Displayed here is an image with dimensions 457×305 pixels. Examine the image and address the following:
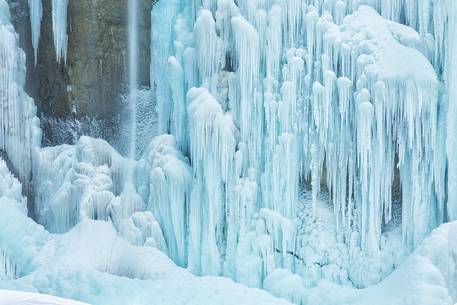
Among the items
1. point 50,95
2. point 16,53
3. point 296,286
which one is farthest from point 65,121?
point 296,286

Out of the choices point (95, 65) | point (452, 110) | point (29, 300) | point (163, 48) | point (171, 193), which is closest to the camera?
point (29, 300)

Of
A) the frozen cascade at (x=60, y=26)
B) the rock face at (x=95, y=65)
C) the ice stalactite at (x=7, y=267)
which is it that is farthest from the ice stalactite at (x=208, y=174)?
the ice stalactite at (x=7, y=267)

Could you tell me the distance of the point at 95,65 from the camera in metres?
6.75

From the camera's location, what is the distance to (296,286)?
6078 mm

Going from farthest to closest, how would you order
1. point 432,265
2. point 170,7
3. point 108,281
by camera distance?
point 170,7 < point 108,281 < point 432,265

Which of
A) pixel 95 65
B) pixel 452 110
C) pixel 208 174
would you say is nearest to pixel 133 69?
pixel 95 65

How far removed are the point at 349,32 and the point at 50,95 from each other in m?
2.84

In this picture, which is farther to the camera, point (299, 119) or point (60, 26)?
point (60, 26)

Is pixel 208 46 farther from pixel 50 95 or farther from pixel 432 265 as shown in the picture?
pixel 432 265

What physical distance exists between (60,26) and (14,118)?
0.95m

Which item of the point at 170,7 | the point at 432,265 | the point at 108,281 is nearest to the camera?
the point at 432,265

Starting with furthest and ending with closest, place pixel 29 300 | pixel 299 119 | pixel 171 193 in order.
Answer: pixel 171 193 → pixel 299 119 → pixel 29 300

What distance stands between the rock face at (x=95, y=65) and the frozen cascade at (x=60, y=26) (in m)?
0.05

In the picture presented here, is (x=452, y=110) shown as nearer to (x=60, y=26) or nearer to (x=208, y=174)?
(x=208, y=174)
